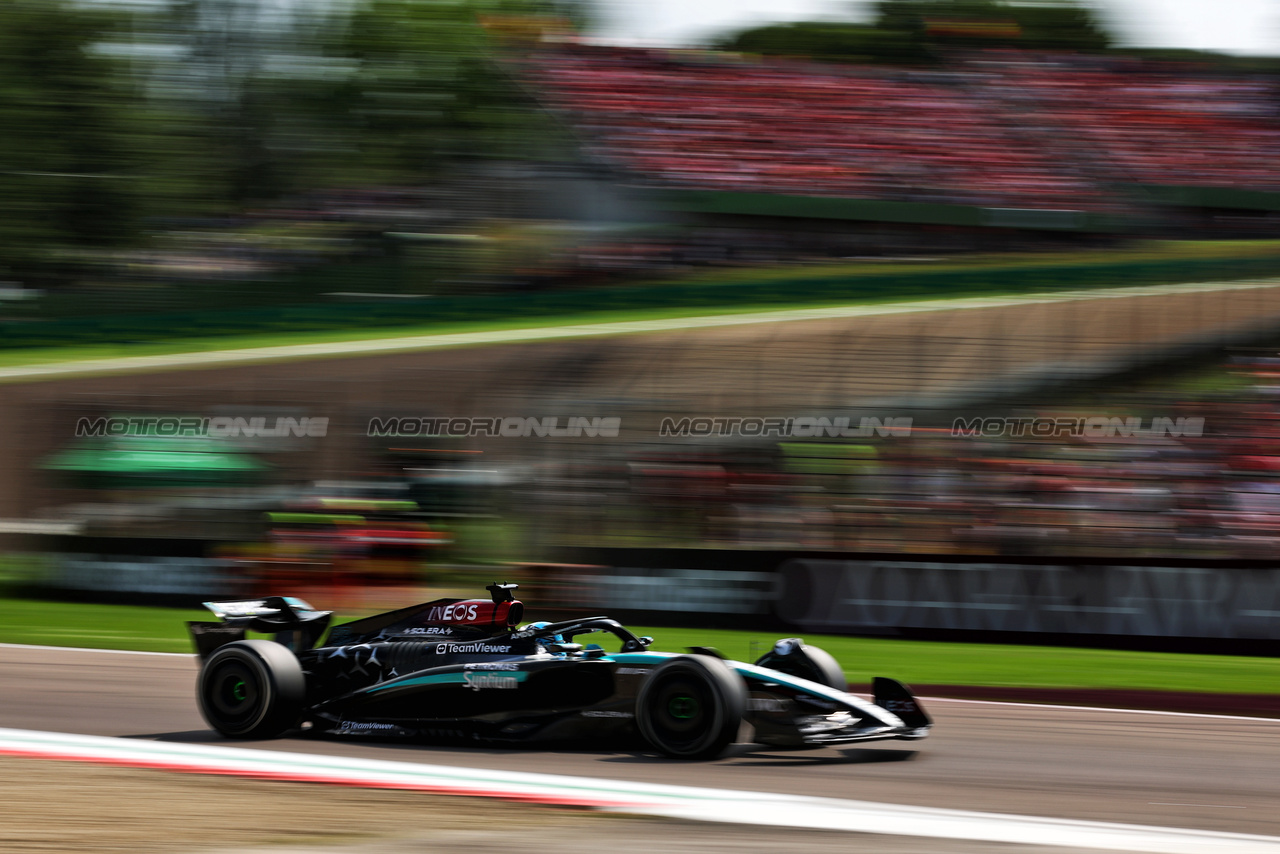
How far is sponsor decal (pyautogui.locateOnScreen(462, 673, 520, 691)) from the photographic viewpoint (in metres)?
5.85

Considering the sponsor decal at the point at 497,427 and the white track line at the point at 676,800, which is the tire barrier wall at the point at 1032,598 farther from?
the white track line at the point at 676,800

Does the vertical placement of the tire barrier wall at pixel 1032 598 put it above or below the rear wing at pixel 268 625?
above

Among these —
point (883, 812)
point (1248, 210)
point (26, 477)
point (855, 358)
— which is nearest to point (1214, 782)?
point (883, 812)

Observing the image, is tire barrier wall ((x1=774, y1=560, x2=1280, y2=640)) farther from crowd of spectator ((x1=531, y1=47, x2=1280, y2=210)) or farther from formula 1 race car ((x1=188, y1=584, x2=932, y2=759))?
crowd of spectator ((x1=531, y1=47, x2=1280, y2=210))

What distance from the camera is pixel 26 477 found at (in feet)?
51.4

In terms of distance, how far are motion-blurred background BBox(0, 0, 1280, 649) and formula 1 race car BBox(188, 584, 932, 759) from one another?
455 centimetres

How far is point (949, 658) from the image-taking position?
951cm

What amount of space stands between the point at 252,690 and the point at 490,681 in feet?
3.67

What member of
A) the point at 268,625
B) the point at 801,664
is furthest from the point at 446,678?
the point at 801,664

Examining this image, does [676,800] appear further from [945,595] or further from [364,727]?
[945,595]

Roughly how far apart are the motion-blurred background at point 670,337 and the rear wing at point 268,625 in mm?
4622

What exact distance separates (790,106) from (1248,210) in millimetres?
7030

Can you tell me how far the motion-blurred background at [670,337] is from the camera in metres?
11.7

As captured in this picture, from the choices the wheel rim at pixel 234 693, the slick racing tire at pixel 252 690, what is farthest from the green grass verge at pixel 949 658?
the wheel rim at pixel 234 693
